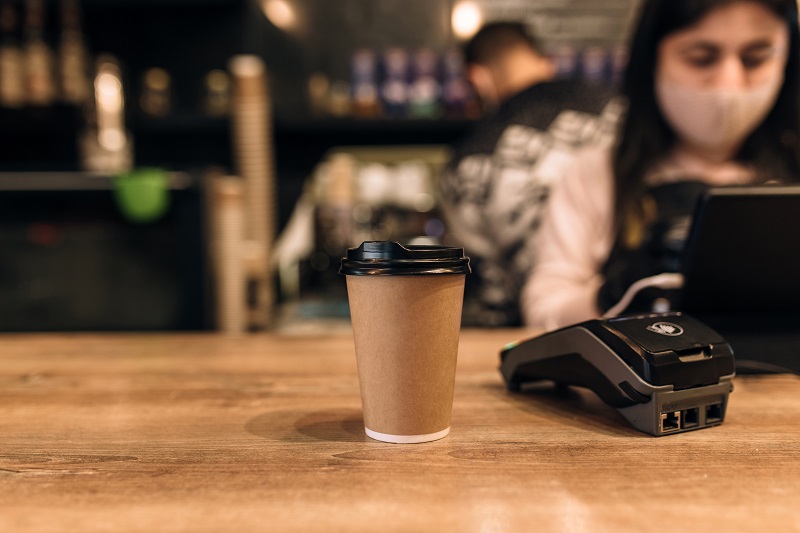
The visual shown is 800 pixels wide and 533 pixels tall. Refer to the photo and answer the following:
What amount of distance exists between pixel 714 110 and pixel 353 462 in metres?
1.09

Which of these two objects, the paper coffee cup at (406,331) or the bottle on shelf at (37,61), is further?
the bottle on shelf at (37,61)

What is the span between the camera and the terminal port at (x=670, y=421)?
21.9 inches

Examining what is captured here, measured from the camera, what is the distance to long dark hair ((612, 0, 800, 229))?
1355mm

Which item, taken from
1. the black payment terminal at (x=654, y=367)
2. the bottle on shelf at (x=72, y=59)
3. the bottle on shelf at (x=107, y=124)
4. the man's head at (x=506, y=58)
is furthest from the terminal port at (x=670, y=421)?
the bottle on shelf at (x=72, y=59)

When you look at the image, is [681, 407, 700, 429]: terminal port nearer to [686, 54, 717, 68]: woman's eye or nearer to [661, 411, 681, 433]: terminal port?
[661, 411, 681, 433]: terminal port

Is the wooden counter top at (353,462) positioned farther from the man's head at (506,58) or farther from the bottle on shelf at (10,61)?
the bottle on shelf at (10,61)

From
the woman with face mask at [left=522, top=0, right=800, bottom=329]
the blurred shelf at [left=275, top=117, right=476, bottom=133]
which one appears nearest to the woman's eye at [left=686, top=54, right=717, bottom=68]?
the woman with face mask at [left=522, top=0, right=800, bottom=329]

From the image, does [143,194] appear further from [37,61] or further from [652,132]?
[652,132]

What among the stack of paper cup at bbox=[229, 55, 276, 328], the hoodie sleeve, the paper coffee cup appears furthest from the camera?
the stack of paper cup at bbox=[229, 55, 276, 328]

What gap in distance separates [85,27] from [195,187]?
1.17 m

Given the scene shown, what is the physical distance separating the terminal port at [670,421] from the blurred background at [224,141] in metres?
2.01

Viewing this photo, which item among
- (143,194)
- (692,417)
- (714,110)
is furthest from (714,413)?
(143,194)

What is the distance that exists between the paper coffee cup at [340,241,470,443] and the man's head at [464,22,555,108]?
1.91 metres

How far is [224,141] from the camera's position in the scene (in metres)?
2.96
